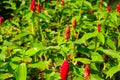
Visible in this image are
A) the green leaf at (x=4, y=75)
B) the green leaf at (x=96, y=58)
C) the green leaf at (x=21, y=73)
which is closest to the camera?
the green leaf at (x=21, y=73)

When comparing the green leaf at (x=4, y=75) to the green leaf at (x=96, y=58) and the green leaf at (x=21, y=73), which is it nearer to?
the green leaf at (x=21, y=73)

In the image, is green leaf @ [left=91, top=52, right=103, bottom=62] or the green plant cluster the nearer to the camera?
the green plant cluster

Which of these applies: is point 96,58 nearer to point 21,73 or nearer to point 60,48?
point 60,48

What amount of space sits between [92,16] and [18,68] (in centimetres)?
251

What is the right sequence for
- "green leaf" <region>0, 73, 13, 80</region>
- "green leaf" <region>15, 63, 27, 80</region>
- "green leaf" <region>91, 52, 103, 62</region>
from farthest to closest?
"green leaf" <region>91, 52, 103, 62</region> → "green leaf" <region>0, 73, 13, 80</region> → "green leaf" <region>15, 63, 27, 80</region>

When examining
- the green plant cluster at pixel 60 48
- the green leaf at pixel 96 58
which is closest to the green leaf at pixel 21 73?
the green plant cluster at pixel 60 48

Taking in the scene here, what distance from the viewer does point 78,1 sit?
4.07 meters

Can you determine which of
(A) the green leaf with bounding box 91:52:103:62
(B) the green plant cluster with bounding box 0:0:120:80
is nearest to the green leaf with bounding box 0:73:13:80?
(B) the green plant cluster with bounding box 0:0:120:80

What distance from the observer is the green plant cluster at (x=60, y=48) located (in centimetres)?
221

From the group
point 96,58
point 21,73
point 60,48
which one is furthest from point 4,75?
point 96,58

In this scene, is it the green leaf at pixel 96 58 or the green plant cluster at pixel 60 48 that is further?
the green leaf at pixel 96 58

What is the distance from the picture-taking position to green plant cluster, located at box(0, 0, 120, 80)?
2.21m

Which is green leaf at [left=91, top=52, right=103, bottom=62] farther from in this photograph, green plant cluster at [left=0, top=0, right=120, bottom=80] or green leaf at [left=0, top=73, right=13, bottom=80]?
green leaf at [left=0, top=73, right=13, bottom=80]

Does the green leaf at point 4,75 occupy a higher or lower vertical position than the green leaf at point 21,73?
lower
